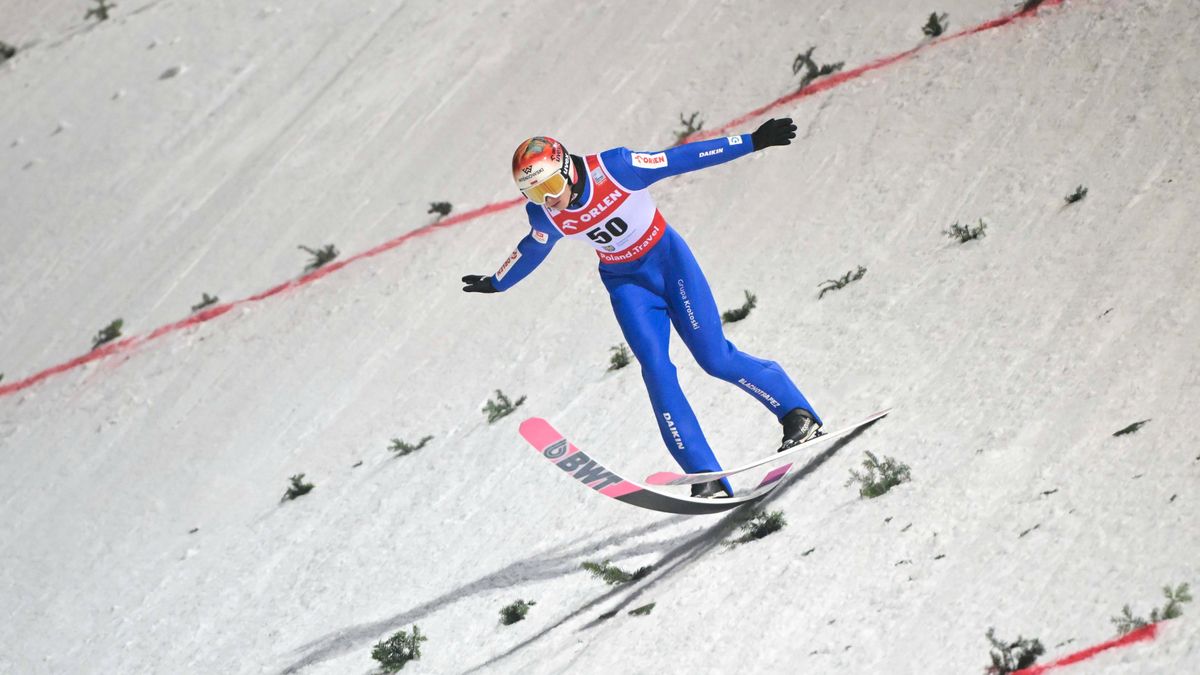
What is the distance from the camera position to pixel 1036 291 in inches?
285

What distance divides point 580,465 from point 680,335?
817 millimetres

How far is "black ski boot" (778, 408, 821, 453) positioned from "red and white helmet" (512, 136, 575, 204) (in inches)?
62.5

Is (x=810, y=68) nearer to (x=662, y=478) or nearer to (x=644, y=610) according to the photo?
(x=662, y=478)

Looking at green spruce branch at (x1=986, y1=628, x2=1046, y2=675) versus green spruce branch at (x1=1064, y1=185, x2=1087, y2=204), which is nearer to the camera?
green spruce branch at (x1=986, y1=628, x2=1046, y2=675)

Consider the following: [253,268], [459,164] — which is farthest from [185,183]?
[459,164]

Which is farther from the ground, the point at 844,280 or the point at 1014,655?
the point at 844,280

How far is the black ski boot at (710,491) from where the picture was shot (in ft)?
21.6

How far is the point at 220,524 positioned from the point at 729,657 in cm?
507

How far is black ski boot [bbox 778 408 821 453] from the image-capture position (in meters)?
6.63

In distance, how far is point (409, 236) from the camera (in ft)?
40.1

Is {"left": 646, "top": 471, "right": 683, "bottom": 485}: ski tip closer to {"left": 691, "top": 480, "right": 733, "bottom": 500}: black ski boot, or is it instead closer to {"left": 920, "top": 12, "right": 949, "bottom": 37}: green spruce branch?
{"left": 691, "top": 480, "right": 733, "bottom": 500}: black ski boot

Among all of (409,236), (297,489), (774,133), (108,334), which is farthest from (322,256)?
(774,133)

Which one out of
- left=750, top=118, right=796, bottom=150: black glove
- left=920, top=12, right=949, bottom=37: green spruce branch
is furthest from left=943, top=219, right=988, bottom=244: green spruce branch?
left=920, top=12, right=949, bottom=37: green spruce branch

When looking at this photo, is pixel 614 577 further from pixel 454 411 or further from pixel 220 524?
pixel 220 524
